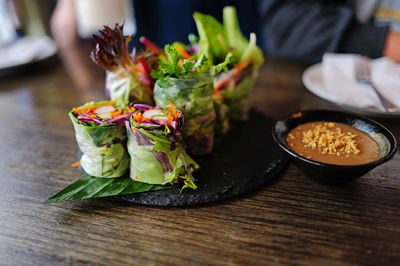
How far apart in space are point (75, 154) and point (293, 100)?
0.96 m

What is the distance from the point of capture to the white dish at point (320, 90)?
1155 mm

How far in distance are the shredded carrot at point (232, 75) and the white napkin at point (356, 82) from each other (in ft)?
1.22

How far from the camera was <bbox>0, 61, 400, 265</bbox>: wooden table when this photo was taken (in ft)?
2.19

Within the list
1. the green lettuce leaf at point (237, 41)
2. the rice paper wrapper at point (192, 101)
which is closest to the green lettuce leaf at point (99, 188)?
the rice paper wrapper at point (192, 101)

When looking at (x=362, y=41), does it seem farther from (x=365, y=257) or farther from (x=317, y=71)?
(x=365, y=257)

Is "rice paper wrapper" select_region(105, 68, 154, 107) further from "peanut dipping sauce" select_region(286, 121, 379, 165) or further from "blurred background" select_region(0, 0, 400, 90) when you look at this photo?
"peanut dipping sauce" select_region(286, 121, 379, 165)

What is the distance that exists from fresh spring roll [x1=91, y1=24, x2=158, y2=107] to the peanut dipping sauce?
492 millimetres

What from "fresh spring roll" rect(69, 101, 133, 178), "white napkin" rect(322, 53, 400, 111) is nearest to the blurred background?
"white napkin" rect(322, 53, 400, 111)

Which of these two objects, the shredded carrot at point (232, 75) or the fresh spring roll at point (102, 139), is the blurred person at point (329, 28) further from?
the fresh spring roll at point (102, 139)

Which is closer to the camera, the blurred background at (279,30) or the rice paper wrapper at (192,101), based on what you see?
the rice paper wrapper at (192,101)

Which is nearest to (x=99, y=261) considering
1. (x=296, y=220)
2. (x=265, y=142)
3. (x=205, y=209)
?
(x=205, y=209)

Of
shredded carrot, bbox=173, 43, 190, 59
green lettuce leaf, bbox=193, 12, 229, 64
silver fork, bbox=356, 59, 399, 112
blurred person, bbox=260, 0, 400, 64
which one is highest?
green lettuce leaf, bbox=193, 12, 229, 64

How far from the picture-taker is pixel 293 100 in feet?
4.69

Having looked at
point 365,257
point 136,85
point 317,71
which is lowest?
point 365,257
